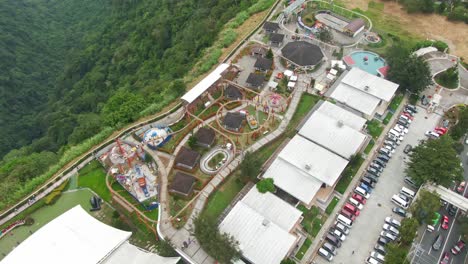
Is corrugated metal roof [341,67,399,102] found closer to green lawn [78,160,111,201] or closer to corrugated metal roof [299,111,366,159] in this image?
corrugated metal roof [299,111,366,159]

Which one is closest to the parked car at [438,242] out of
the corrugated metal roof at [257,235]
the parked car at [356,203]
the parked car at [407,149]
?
the parked car at [356,203]

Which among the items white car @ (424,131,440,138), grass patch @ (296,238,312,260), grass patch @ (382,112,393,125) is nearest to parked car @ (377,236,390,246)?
grass patch @ (296,238,312,260)

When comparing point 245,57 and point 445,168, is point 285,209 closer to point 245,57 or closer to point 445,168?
point 445,168

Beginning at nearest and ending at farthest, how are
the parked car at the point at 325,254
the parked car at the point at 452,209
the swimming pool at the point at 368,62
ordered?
the parked car at the point at 325,254 → the parked car at the point at 452,209 → the swimming pool at the point at 368,62

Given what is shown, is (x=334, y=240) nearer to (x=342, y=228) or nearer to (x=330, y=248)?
(x=330, y=248)

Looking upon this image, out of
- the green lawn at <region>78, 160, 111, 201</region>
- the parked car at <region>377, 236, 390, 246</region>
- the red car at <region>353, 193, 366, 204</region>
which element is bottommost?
the green lawn at <region>78, 160, 111, 201</region>

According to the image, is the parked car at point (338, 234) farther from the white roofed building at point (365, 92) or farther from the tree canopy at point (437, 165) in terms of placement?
the white roofed building at point (365, 92)

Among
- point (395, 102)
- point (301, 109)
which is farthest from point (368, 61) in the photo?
point (301, 109)
